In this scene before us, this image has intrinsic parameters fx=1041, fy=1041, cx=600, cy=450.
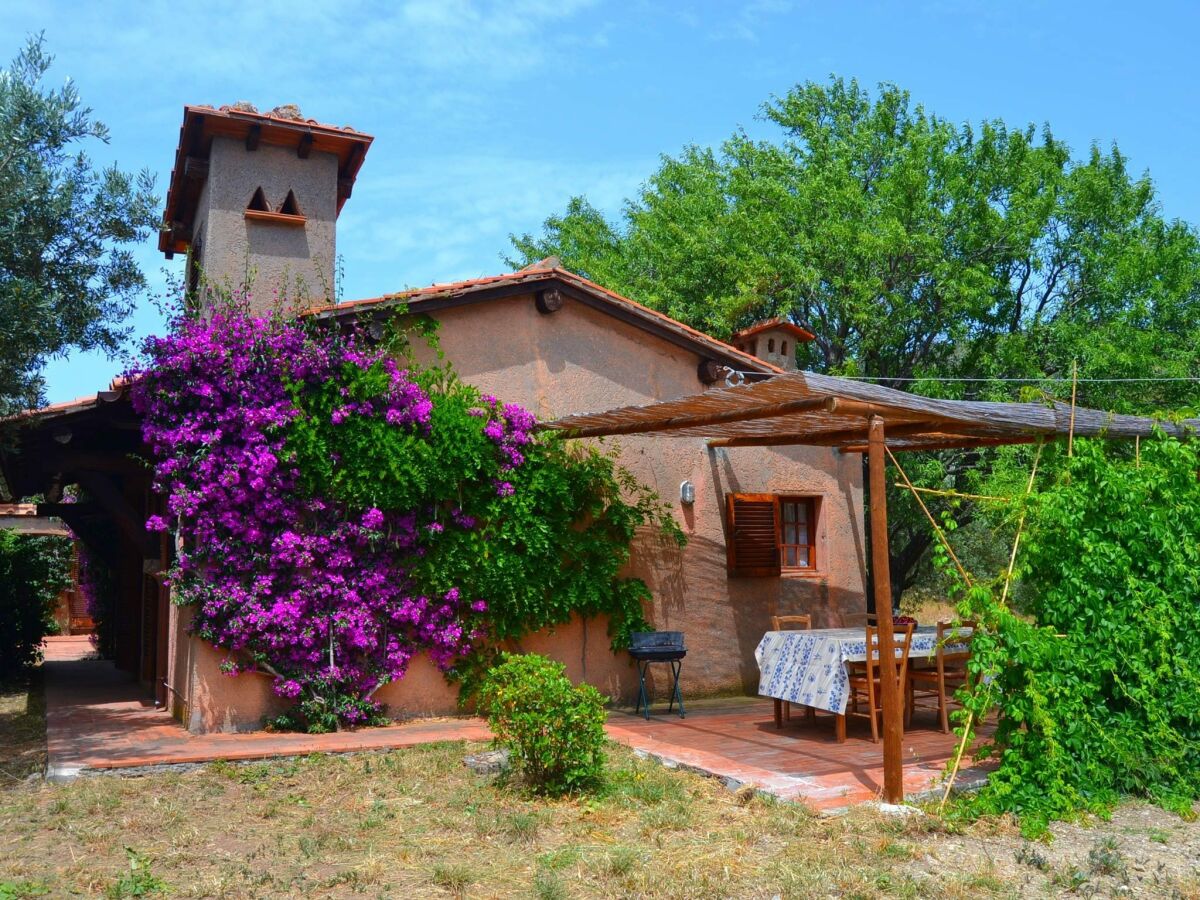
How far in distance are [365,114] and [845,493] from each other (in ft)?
24.5

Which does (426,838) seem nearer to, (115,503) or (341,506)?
(341,506)

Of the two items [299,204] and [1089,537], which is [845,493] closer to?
[1089,537]

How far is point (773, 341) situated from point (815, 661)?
5.26m

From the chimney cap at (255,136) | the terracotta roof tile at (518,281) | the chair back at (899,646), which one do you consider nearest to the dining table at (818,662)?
the chair back at (899,646)

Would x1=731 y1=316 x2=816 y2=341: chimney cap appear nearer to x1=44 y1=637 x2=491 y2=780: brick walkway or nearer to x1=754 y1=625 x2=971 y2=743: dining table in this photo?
x1=754 y1=625 x2=971 y2=743: dining table

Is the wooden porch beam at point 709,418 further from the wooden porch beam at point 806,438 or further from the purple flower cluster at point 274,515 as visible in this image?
the purple flower cluster at point 274,515

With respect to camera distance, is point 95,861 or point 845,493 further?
point 845,493

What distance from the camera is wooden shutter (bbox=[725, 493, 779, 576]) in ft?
39.1

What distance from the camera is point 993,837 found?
20.3ft

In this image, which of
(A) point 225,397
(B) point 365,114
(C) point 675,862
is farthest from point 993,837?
(B) point 365,114

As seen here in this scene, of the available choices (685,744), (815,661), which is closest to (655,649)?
(685,744)

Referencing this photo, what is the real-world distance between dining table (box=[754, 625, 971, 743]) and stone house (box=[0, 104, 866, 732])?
6.76 ft

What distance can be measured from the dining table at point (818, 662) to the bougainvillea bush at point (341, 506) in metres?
2.02

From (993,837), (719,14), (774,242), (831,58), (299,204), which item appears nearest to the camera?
(993,837)
